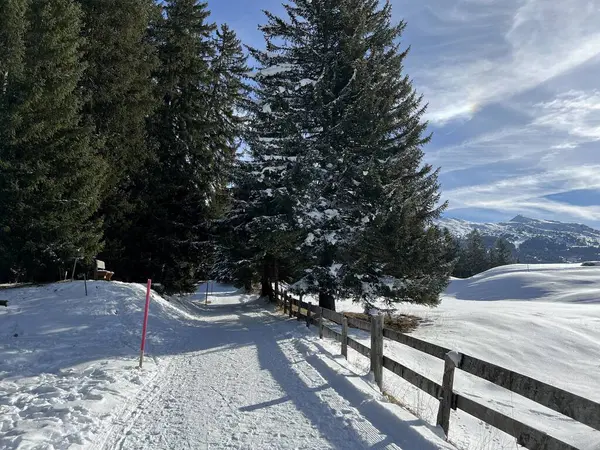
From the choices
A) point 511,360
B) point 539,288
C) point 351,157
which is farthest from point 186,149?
point 539,288

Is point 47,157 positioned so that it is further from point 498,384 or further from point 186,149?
point 498,384

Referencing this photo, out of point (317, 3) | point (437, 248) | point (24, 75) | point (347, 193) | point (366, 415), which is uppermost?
point (317, 3)

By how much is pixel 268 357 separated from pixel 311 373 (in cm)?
192

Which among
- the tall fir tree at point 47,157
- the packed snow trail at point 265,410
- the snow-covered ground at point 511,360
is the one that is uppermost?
the tall fir tree at point 47,157

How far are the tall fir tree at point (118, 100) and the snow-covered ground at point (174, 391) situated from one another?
29.2 ft

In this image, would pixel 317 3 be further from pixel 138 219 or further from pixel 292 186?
pixel 138 219

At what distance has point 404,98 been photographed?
1744 centimetres

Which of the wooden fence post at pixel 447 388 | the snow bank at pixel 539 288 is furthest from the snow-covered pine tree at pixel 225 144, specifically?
the snow bank at pixel 539 288

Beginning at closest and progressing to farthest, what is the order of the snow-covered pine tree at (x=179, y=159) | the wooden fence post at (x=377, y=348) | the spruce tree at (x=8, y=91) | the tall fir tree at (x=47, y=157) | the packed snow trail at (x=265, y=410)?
the packed snow trail at (x=265, y=410) → the wooden fence post at (x=377, y=348) → the spruce tree at (x=8, y=91) → the tall fir tree at (x=47, y=157) → the snow-covered pine tree at (x=179, y=159)

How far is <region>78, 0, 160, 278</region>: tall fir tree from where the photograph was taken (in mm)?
20656

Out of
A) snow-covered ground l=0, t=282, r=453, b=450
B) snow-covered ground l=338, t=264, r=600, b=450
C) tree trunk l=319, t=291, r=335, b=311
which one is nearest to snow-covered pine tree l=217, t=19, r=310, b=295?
tree trunk l=319, t=291, r=335, b=311

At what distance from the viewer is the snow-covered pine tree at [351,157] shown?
15266mm

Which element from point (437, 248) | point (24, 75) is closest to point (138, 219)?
point (24, 75)

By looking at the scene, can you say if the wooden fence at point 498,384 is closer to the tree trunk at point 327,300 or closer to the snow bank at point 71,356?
the snow bank at point 71,356
